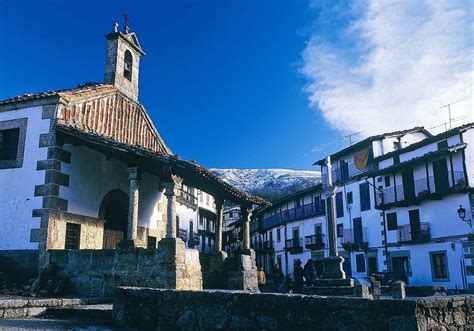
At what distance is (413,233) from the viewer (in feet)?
83.9

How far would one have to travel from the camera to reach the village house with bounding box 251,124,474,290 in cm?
2275

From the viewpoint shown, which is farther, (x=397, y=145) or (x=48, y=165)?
(x=397, y=145)

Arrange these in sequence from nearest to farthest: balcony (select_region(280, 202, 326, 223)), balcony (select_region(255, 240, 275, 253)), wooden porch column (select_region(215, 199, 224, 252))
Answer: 1. wooden porch column (select_region(215, 199, 224, 252))
2. balcony (select_region(280, 202, 326, 223))
3. balcony (select_region(255, 240, 275, 253))

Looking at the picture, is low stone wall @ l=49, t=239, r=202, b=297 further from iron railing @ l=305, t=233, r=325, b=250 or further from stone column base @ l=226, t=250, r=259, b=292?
iron railing @ l=305, t=233, r=325, b=250

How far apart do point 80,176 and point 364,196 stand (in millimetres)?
24229

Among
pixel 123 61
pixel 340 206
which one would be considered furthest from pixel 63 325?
pixel 340 206

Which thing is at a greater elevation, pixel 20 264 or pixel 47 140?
pixel 47 140

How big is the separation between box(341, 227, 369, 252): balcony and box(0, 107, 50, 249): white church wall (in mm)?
24676

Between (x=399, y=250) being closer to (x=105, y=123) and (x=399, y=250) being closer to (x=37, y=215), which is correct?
(x=105, y=123)

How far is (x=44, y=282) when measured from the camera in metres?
9.53

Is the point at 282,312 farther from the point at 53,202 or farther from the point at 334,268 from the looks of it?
the point at 53,202

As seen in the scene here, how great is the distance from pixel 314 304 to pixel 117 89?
11.8 meters

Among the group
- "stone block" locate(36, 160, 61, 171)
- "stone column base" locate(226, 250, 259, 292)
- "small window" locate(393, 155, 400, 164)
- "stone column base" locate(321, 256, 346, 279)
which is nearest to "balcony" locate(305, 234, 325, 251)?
"small window" locate(393, 155, 400, 164)

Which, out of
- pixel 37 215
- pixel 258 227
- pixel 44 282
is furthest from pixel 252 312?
pixel 258 227
